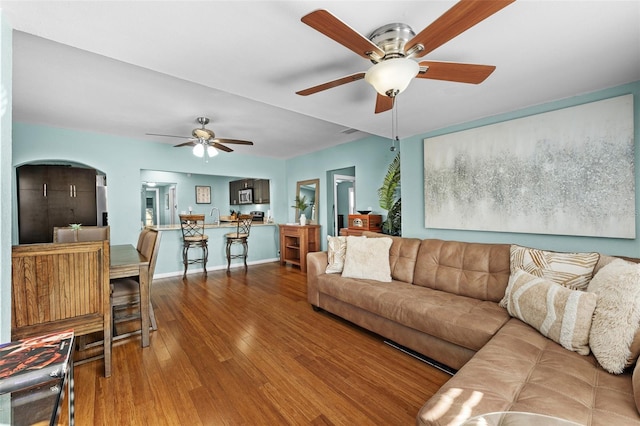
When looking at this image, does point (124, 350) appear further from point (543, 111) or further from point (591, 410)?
point (543, 111)

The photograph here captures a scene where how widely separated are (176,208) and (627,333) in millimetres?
7817

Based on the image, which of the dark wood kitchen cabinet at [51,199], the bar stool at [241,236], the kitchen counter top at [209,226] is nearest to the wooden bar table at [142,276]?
the kitchen counter top at [209,226]

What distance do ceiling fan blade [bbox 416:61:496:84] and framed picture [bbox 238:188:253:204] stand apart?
614 cm

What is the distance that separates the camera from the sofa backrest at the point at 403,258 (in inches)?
110

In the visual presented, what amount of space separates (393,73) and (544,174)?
6.75ft

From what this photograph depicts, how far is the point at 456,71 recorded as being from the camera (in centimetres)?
160

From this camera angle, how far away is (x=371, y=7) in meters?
1.35

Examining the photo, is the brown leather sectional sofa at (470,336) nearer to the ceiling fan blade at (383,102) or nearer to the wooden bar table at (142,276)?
the ceiling fan blade at (383,102)

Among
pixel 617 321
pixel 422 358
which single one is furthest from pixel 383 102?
pixel 422 358

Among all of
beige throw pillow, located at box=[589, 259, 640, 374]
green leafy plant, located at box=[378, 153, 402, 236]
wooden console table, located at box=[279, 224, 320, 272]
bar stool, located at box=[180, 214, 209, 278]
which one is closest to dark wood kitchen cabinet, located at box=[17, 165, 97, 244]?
bar stool, located at box=[180, 214, 209, 278]

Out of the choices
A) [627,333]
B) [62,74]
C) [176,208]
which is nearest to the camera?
[627,333]

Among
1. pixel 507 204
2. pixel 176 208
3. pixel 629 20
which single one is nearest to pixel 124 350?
pixel 507 204

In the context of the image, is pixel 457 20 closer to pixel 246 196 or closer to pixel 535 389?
pixel 535 389

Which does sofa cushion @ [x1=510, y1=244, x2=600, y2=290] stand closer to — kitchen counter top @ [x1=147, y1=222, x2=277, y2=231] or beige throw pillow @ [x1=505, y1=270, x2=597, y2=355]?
beige throw pillow @ [x1=505, y1=270, x2=597, y2=355]
